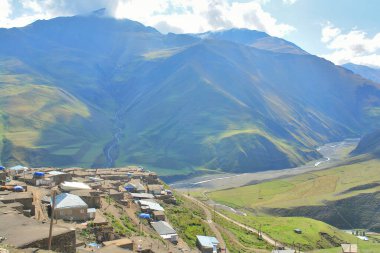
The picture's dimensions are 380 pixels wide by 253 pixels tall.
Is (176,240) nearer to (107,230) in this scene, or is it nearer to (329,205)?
(107,230)

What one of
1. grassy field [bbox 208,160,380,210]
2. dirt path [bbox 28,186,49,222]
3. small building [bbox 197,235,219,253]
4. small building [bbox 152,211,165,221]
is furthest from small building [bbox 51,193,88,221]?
grassy field [bbox 208,160,380,210]

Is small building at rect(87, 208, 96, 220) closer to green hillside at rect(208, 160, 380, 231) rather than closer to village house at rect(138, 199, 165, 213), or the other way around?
village house at rect(138, 199, 165, 213)

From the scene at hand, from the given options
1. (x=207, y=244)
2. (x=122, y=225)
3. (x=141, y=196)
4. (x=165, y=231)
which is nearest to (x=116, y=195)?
(x=141, y=196)

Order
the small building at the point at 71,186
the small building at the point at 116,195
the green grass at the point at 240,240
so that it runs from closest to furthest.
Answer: the small building at the point at 71,186 → the small building at the point at 116,195 → the green grass at the point at 240,240

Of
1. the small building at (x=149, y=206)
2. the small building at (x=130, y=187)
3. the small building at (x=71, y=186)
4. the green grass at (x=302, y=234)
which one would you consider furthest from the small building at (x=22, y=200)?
the green grass at (x=302, y=234)

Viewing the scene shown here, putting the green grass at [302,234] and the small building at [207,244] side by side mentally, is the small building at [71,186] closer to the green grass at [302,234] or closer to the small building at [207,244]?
the small building at [207,244]
